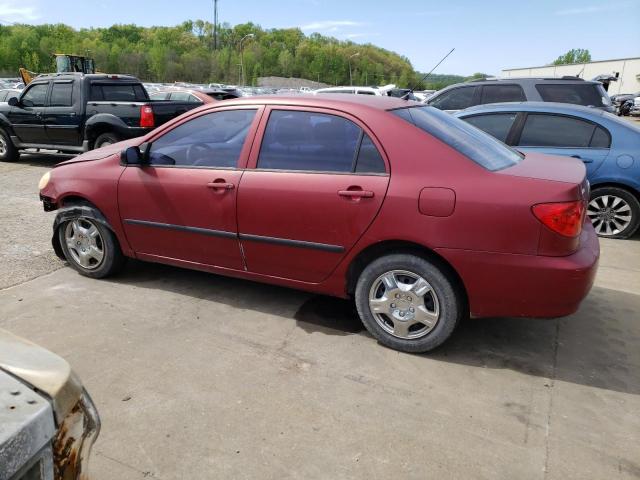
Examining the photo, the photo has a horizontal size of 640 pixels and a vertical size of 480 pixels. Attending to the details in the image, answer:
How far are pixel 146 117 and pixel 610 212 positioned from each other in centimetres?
766

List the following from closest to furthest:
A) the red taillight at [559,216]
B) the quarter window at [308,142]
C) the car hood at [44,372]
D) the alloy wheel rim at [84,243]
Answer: the car hood at [44,372] < the red taillight at [559,216] < the quarter window at [308,142] < the alloy wheel rim at [84,243]

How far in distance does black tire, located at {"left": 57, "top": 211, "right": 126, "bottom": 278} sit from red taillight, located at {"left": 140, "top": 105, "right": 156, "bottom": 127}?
525cm

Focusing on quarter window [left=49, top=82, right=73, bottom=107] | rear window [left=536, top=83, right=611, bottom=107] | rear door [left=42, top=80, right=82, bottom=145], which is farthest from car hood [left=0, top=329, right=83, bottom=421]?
quarter window [left=49, top=82, right=73, bottom=107]

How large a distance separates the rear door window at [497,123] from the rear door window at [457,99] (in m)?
2.81

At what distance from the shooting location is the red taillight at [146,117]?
9.34 m

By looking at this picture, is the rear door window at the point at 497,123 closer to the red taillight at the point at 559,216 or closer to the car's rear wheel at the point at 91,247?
the red taillight at the point at 559,216

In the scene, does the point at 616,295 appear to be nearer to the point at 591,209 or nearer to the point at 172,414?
the point at 591,209

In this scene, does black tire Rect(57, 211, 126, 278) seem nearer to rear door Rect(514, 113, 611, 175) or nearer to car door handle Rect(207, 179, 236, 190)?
car door handle Rect(207, 179, 236, 190)

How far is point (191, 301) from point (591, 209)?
476 cm

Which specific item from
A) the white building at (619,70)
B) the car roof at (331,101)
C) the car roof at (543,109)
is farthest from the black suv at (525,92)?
the white building at (619,70)

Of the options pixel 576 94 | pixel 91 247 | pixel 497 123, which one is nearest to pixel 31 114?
pixel 91 247

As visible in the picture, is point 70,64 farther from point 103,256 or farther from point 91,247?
point 103,256

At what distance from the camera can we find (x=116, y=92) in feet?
33.5

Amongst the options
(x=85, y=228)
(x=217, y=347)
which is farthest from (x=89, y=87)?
(x=217, y=347)
